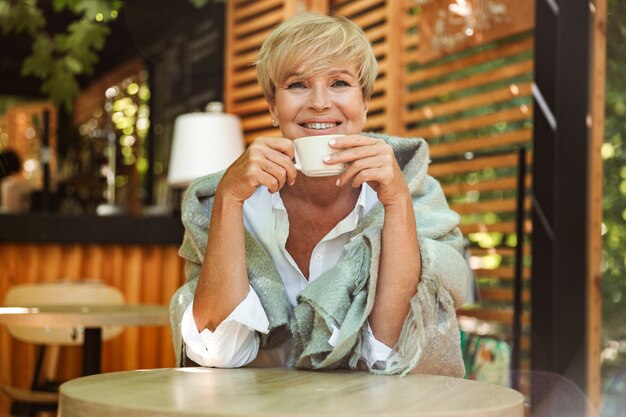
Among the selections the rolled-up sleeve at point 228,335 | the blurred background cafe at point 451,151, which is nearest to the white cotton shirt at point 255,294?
the rolled-up sleeve at point 228,335

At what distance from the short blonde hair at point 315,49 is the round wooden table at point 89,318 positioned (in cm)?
129


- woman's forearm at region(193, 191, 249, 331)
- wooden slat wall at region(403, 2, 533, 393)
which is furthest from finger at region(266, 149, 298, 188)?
wooden slat wall at region(403, 2, 533, 393)

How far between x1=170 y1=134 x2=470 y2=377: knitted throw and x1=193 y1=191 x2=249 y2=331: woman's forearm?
0.07 m

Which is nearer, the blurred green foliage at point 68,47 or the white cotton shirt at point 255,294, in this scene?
the white cotton shirt at point 255,294

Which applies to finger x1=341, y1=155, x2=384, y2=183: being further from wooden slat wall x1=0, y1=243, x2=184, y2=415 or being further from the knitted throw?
wooden slat wall x1=0, y1=243, x2=184, y2=415

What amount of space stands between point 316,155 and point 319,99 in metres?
0.28

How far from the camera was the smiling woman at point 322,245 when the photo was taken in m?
1.46

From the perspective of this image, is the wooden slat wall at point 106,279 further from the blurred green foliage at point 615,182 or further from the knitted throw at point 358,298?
the knitted throw at point 358,298

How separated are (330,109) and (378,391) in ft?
1.94

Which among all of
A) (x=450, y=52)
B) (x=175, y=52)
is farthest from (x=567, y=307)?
(x=175, y=52)

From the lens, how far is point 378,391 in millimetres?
1219

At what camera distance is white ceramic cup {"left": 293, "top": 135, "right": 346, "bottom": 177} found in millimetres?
1353

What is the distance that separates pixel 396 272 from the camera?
1481mm

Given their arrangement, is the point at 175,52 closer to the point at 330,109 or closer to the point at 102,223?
the point at 102,223
